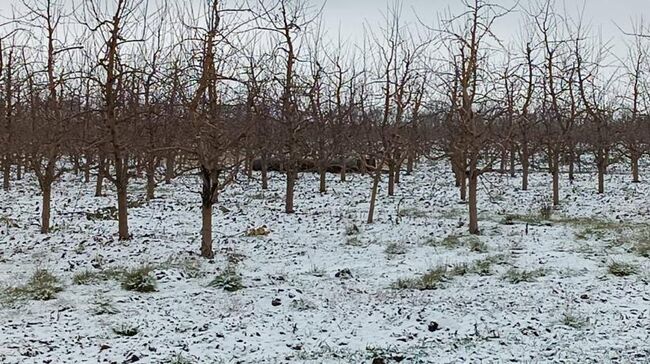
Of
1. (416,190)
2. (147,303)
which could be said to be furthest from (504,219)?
(147,303)

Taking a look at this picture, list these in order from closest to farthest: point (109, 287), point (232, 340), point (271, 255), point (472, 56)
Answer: point (232, 340)
point (109, 287)
point (271, 255)
point (472, 56)

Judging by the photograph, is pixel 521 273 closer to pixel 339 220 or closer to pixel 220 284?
pixel 220 284

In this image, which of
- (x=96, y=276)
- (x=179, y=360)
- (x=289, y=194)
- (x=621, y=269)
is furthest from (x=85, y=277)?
(x=289, y=194)

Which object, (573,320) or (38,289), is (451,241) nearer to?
(573,320)

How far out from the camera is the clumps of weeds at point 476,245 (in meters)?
9.39

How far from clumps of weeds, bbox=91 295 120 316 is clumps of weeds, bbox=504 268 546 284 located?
16.1ft

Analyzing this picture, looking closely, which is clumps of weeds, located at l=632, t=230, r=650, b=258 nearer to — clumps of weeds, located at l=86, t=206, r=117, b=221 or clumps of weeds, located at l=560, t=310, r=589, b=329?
clumps of weeds, located at l=560, t=310, r=589, b=329

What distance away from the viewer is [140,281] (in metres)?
7.27

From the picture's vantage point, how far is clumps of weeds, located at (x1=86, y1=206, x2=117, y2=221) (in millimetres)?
13422

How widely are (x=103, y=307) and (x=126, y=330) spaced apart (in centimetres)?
90

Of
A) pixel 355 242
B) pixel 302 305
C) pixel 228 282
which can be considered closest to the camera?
pixel 302 305

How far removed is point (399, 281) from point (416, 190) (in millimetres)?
12968

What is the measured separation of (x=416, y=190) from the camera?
20016 millimetres

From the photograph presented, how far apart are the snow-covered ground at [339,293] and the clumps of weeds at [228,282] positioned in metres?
0.16
